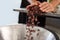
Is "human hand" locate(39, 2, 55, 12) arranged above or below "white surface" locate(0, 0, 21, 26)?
above

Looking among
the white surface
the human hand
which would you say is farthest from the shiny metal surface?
the white surface

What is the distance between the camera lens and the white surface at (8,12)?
2260 millimetres

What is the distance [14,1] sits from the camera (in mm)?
2242

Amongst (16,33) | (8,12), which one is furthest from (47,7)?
(8,12)

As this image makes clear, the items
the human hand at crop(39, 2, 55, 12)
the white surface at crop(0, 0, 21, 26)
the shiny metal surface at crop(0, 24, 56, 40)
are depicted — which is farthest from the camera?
the white surface at crop(0, 0, 21, 26)

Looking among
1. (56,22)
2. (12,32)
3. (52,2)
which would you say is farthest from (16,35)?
(56,22)

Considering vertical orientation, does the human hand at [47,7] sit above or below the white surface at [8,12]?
above

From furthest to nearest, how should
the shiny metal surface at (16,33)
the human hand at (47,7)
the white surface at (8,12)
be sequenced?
the white surface at (8,12) < the human hand at (47,7) < the shiny metal surface at (16,33)

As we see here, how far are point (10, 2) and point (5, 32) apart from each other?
143 cm

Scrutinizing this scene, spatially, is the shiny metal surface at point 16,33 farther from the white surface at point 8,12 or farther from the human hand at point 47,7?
the white surface at point 8,12

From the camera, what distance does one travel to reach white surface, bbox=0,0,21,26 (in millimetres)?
2260

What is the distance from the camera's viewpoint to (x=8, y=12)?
231 cm

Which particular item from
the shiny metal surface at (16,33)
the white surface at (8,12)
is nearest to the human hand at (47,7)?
the shiny metal surface at (16,33)

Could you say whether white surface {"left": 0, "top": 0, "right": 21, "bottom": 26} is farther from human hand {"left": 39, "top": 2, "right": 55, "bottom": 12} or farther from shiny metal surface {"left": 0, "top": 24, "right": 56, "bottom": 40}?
shiny metal surface {"left": 0, "top": 24, "right": 56, "bottom": 40}
